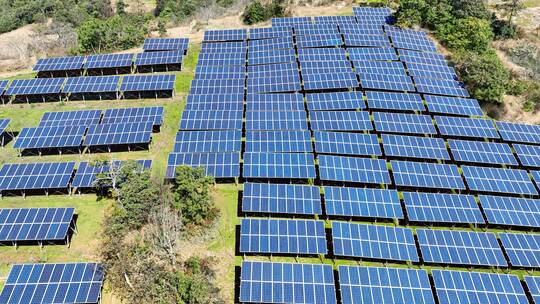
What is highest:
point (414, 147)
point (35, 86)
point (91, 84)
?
point (414, 147)

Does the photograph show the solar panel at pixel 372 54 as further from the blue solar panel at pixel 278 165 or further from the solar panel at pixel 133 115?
the solar panel at pixel 133 115

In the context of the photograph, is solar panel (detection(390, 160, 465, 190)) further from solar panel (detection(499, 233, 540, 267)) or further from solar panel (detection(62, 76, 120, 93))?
solar panel (detection(62, 76, 120, 93))

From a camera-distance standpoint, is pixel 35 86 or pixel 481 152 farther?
pixel 35 86

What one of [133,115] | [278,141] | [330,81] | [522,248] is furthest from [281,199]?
[330,81]

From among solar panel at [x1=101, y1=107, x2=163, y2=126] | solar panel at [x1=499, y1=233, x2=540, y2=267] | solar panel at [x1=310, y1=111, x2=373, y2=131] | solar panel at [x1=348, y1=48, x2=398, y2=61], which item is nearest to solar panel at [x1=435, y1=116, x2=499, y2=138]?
solar panel at [x1=310, y1=111, x2=373, y2=131]

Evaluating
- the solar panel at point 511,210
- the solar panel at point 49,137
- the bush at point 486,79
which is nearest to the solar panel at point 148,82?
the solar panel at point 49,137

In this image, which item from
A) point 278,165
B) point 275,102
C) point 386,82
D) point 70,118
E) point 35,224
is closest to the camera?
point 35,224

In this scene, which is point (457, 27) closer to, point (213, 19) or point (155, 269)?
point (213, 19)

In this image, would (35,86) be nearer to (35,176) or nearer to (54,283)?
(35,176)
